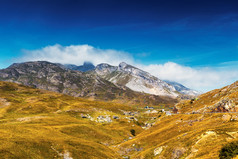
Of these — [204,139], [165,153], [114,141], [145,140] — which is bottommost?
[114,141]

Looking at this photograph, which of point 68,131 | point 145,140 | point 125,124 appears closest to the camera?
point 145,140

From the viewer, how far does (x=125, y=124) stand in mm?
154750

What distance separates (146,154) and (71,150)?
31458 mm

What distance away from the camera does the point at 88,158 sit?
53.8 metres

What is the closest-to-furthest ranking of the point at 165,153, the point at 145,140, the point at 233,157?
1. the point at 233,157
2. the point at 165,153
3. the point at 145,140

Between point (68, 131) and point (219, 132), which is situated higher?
point (219, 132)

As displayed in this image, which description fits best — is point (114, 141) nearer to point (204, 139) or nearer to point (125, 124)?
point (125, 124)

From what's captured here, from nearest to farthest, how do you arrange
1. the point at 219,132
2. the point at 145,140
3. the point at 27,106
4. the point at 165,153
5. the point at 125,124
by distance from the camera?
the point at 219,132 → the point at 165,153 → the point at 145,140 → the point at 125,124 → the point at 27,106

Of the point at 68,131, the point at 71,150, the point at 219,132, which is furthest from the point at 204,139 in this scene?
the point at 68,131

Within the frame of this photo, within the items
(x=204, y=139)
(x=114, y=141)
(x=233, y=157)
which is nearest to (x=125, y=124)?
(x=114, y=141)

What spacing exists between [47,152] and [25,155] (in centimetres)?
807

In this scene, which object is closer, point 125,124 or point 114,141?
point 114,141

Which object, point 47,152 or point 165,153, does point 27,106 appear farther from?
point 165,153

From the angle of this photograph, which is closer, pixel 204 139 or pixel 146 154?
pixel 204 139
